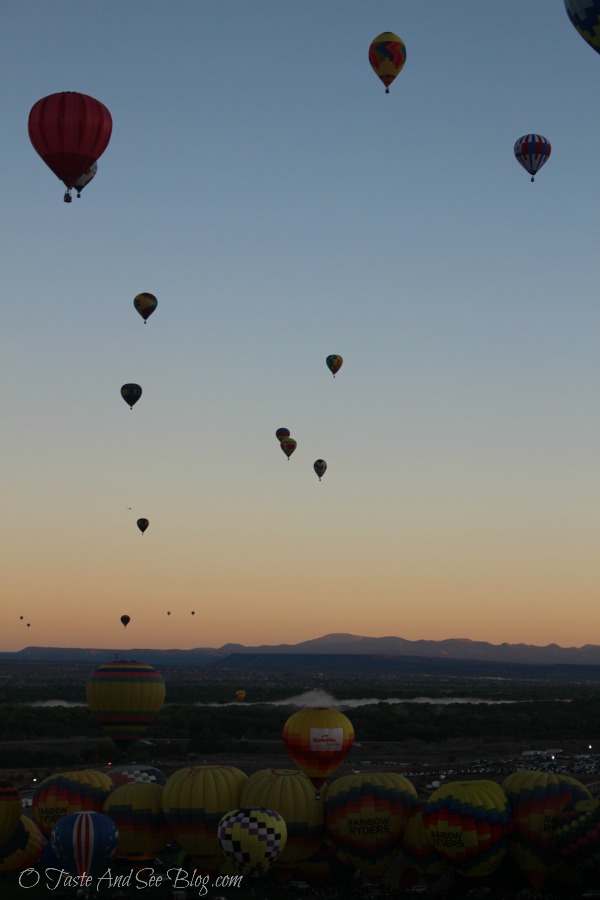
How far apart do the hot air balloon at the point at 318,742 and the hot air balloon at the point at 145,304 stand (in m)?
28.1

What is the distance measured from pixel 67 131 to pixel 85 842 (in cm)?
1888

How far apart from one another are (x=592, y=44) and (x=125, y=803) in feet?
72.0

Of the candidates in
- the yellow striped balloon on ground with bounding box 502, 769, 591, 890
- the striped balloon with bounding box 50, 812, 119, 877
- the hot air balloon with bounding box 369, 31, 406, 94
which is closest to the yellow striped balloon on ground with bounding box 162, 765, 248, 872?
the striped balloon with bounding box 50, 812, 119, 877

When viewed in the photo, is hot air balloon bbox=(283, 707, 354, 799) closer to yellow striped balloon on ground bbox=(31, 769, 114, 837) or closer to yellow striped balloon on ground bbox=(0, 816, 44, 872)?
yellow striped balloon on ground bbox=(31, 769, 114, 837)

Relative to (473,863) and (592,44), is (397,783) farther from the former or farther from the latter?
(592,44)

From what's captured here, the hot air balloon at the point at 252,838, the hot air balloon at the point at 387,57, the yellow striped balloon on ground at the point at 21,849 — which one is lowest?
the yellow striped balloon on ground at the point at 21,849

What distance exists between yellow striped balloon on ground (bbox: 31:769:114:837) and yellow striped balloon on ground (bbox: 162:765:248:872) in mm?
1828

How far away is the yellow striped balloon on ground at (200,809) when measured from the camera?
79.2 feet

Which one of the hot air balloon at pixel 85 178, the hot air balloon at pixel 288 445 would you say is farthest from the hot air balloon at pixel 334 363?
the hot air balloon at pixel 85 178

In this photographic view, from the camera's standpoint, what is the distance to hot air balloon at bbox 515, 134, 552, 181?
47312 mm

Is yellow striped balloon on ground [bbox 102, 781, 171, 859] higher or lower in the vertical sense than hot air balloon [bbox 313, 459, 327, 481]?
A: lower

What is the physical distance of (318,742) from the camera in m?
27.2

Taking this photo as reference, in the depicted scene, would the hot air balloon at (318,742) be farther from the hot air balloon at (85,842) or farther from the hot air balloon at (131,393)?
the hot air balloon at (131,393)

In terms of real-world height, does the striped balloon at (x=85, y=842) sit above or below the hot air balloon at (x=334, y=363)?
below
